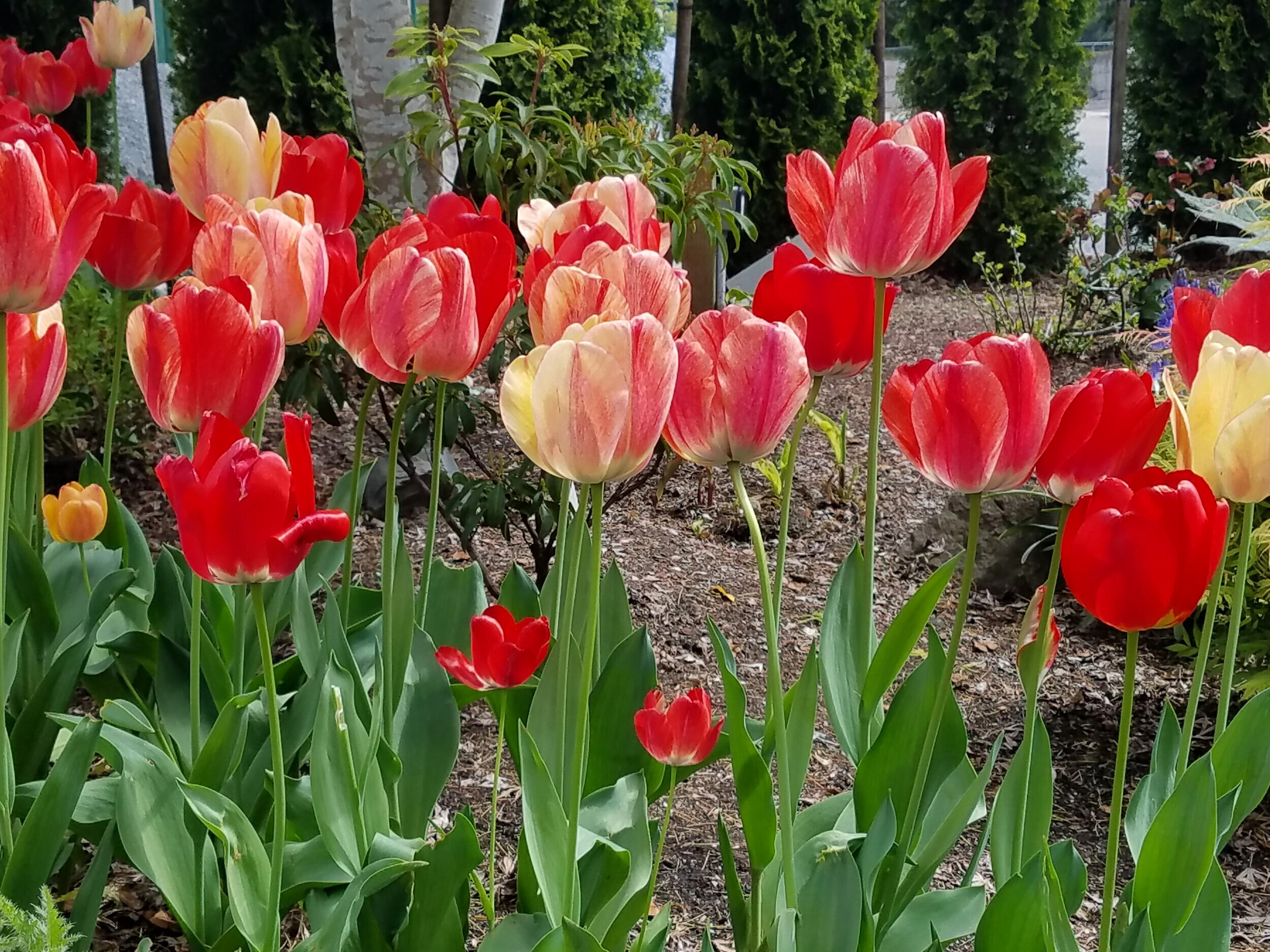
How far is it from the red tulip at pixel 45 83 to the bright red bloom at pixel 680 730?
221cm

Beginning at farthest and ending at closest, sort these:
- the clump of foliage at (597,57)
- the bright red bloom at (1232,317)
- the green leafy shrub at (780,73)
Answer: the green leafy shrub at (780,73), the clump of foliage at (597,57), the bright red bloom at (1232,317)

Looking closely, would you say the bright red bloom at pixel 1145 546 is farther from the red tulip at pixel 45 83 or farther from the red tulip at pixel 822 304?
the red tulip at pixel 45 83

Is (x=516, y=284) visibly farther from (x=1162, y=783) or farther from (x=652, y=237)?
(x=1162, y=783)

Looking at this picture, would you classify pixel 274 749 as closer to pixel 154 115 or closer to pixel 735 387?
pixel 735 387

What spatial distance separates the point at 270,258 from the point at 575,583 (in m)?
0.41

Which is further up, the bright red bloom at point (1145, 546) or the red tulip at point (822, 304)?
the red tulip at point (822, 304)

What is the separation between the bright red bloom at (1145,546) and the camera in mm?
819

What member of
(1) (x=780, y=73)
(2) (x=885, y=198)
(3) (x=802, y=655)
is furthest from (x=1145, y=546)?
(1) (x=780, y=73)

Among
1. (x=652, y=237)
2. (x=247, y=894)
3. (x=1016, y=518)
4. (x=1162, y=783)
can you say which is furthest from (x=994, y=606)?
(x=247, y=894)

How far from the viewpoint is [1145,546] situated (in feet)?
2.69

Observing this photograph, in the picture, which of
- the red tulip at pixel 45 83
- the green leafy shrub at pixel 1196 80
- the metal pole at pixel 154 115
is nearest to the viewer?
the red tulip at pixel 45 83

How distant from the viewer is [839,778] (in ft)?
7.12

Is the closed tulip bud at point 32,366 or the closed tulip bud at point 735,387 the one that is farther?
the closed tulip bud at point 32,366

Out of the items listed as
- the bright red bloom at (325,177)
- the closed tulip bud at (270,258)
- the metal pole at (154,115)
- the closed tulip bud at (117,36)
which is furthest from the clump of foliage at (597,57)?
the closed tulip bud at (270,258)
